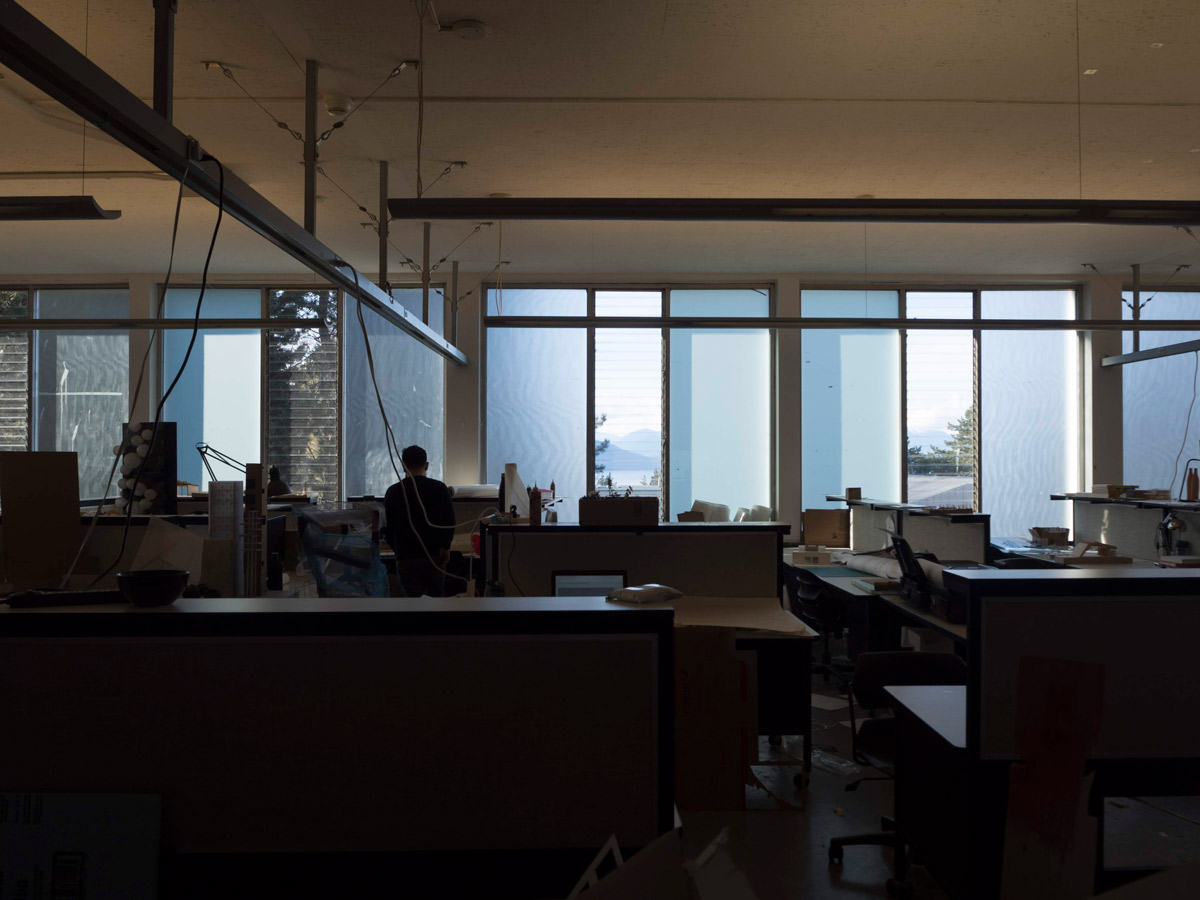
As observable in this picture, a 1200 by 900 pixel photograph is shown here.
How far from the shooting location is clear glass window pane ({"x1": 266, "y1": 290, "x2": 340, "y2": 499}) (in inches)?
321

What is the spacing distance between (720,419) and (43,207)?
6136 millimetres

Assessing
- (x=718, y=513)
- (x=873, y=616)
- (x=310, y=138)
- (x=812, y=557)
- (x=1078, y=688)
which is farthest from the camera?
(x=718, y=513)

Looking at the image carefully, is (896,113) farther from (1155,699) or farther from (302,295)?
(302,295)

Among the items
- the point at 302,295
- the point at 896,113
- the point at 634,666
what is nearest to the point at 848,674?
the point at 896,113

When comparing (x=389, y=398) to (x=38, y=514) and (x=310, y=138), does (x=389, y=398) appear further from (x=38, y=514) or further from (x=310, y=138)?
(x=38, y=514)

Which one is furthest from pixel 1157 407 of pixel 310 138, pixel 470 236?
pixel 310 138

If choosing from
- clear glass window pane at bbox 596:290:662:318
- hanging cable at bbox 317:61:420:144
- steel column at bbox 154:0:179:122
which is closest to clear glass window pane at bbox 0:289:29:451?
hanging cable at bbox 317:61:420:144

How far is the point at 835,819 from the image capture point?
3.05 m

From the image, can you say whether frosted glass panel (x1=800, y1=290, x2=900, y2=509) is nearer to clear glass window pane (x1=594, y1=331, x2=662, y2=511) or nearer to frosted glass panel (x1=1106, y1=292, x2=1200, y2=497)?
clear glass window pane (x1=594, y1=331, x2=662, y2=511)

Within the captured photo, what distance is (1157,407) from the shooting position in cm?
816

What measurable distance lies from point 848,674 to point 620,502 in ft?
7.47

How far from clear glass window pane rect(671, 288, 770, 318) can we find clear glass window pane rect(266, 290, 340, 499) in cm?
363

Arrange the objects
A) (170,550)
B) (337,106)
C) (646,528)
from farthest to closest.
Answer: (337,106)
(646,528)
(170,550)

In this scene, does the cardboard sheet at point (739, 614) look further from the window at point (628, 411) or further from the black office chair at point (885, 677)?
the window at point (628, 411)
